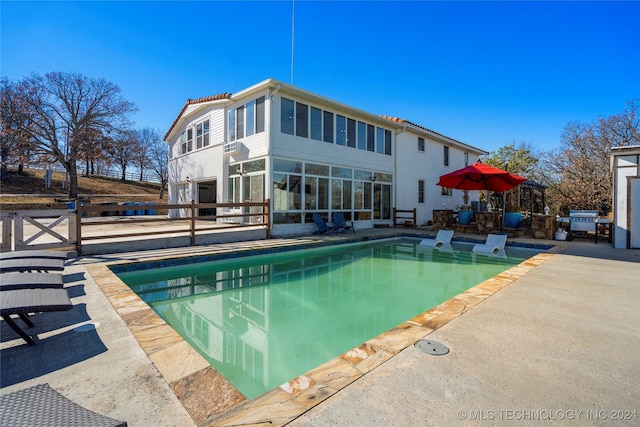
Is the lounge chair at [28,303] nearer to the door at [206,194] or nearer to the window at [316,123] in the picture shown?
the window at [316,123]

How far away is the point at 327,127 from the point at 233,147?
12.2ft

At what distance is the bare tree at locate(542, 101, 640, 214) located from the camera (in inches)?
575

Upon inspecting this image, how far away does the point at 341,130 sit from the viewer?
1240cm

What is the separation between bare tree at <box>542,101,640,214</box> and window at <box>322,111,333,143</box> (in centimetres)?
1301

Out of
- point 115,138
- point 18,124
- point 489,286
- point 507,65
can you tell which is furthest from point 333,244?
point 18,124

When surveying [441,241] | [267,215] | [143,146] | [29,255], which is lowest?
[441,241]

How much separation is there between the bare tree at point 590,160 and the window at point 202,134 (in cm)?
1821

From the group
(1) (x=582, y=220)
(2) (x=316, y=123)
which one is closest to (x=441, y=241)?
(1) (x=582, y=220)

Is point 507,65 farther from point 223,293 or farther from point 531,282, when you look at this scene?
point 223,293

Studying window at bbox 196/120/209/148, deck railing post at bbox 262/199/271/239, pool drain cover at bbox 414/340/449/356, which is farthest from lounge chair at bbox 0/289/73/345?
window at bbox 196/120/209/148

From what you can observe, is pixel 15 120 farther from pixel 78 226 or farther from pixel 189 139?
pixel 78 226

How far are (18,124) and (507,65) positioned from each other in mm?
30122

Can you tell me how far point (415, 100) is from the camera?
17.2 m

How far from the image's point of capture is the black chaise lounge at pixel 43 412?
4.04ft
